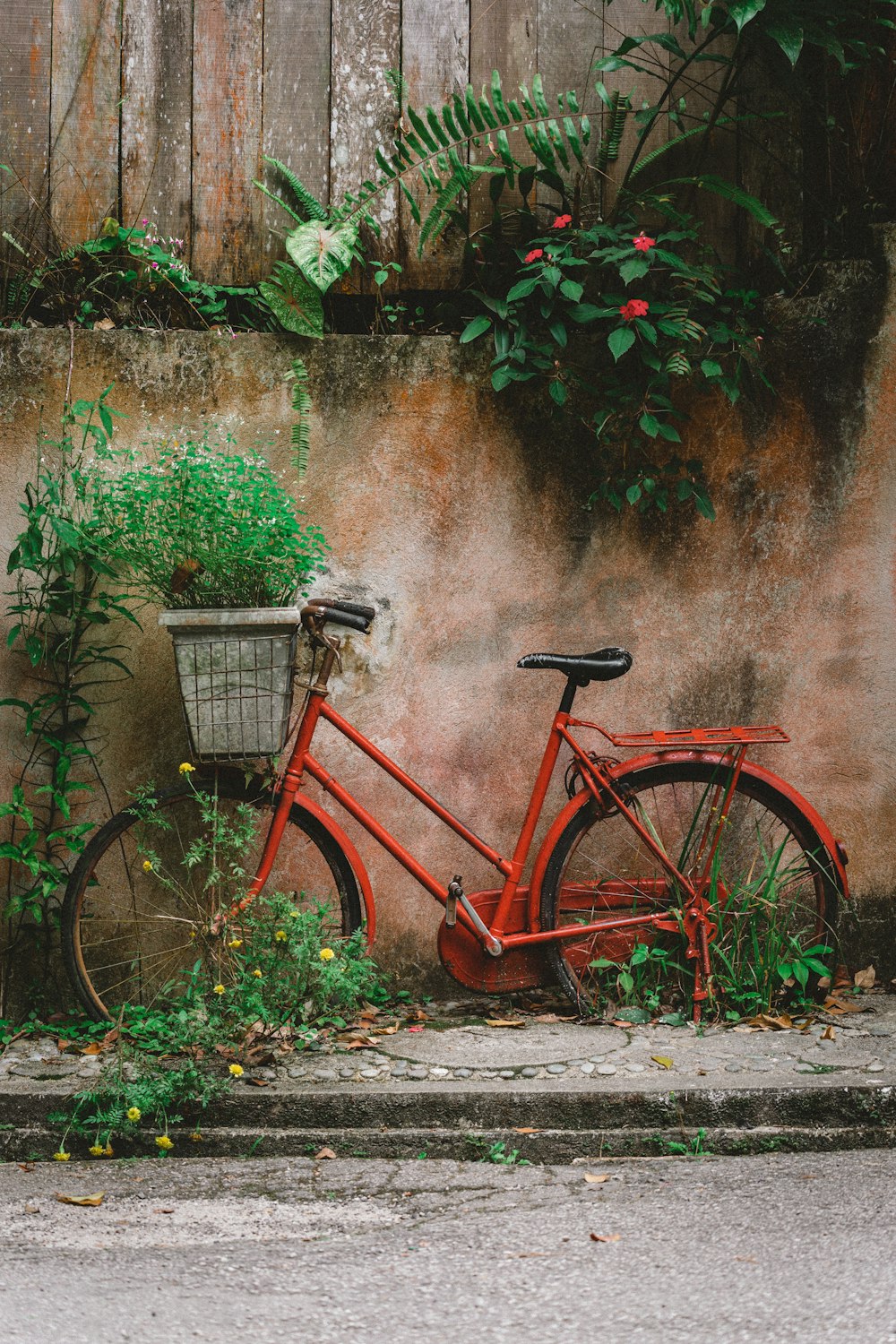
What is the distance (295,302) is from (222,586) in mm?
1239

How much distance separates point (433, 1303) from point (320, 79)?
418cm

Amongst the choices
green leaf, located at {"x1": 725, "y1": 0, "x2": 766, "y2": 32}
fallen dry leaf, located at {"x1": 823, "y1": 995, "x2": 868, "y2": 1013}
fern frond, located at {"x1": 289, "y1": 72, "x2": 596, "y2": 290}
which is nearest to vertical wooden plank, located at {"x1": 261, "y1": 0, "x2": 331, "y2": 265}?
fern frond, located at {"x1": 289, "y1": 72, "x2": 596, "y2": 290}

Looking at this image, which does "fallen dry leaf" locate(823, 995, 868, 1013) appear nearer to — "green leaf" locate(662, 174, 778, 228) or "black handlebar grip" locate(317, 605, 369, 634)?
"black handlebar grip" locate(317, 605, 369, 634)

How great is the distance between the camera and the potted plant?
3.68 meters

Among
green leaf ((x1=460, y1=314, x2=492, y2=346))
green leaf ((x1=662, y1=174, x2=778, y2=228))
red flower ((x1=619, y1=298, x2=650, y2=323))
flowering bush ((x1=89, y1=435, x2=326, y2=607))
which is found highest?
green leaf ((x1=662, y1=174, x2=778, y2=228))

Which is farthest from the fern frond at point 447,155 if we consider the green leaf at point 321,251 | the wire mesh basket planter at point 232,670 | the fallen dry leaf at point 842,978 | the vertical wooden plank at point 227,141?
the fallen dry leaf at point 842,978

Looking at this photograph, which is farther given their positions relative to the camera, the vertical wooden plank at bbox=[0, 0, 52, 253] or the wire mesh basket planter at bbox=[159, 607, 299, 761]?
the vertical wooden plank at bbox=[0, 0, 52, 253]

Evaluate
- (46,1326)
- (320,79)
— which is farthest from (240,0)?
(46,1326)

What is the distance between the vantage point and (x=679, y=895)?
4.11 metres

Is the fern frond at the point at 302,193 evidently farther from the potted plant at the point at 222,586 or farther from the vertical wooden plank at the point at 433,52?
the potted plant at the point at 222,586

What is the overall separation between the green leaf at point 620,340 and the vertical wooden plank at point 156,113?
1.76m

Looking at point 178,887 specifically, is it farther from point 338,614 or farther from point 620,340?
point 620,340

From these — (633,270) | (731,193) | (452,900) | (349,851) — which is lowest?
(452,900)

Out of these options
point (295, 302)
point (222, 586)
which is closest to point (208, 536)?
point (222, 586)
